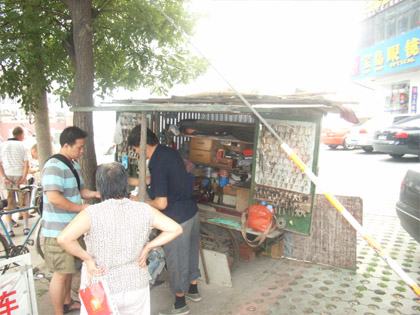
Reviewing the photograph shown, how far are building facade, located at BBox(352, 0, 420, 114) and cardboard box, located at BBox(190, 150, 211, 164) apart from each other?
14.3 meters

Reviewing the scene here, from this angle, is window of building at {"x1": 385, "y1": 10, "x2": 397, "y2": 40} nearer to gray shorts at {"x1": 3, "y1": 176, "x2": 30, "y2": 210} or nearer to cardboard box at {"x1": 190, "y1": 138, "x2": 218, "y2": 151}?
cardboard box at {"x1": 190, "y1": 138, "x2": 218, "y2": 151}

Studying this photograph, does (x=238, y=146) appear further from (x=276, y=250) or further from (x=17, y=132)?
(x=17, y=132)

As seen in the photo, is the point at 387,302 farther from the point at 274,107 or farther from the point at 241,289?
the point at 274,107

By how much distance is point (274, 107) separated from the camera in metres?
3.53

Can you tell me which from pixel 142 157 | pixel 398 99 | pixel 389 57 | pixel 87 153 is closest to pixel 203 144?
pixel 87 153

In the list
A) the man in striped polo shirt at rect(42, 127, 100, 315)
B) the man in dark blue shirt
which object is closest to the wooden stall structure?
the man in dark blue shirt

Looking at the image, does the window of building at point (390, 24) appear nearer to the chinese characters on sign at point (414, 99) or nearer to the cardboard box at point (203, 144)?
the chinese characters on sign at point (414, 99)

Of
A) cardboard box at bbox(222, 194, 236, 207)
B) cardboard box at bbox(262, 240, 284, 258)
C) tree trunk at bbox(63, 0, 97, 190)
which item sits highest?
tree trunk at bbox(63, 0, 97, 190)

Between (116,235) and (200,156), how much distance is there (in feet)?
11.2

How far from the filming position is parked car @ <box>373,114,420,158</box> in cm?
1191

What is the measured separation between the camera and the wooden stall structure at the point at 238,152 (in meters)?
3.92

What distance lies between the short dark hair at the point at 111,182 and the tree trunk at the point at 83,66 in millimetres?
2593

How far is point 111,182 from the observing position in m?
2.32

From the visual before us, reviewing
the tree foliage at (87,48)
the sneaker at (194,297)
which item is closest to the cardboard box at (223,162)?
the tree foliage at (87,48)
